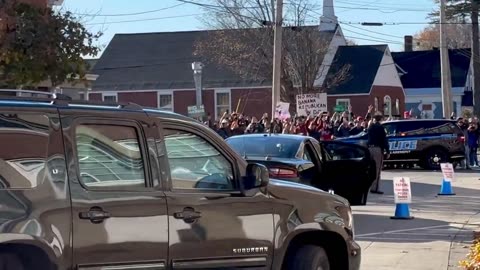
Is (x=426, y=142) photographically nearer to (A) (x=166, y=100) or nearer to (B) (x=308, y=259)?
(B) (x=308, y=259)

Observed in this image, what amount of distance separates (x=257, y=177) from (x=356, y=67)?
52.5 m

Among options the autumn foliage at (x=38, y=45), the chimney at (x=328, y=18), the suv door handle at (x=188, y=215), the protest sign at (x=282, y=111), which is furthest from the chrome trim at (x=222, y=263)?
the chimney at (x=328, y=18)

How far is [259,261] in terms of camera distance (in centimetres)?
719

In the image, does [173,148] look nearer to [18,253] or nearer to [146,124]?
[146,124]

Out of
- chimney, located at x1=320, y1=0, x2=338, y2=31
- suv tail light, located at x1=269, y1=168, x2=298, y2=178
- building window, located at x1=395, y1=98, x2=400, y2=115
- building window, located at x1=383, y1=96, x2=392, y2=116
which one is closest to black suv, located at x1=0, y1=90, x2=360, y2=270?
suv tail light, located at x1=269, y1=168, x2=298, y2=178

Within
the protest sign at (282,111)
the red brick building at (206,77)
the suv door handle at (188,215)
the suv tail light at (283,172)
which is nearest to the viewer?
the suv door handle at (188,215)

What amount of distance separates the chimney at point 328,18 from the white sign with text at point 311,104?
83.3 ft

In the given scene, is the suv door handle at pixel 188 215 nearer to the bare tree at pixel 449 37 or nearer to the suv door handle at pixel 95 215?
the suv door handle at pixel 95 215

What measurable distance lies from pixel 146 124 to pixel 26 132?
1.11m

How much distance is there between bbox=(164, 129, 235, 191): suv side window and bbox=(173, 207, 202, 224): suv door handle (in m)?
0.19

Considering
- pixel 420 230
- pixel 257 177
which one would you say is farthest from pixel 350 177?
pixel 257 177

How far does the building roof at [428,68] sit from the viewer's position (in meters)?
71.1

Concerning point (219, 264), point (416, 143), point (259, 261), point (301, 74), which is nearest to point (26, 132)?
point (219, 264)

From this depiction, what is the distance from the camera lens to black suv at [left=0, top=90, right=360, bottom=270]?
5.54 m
